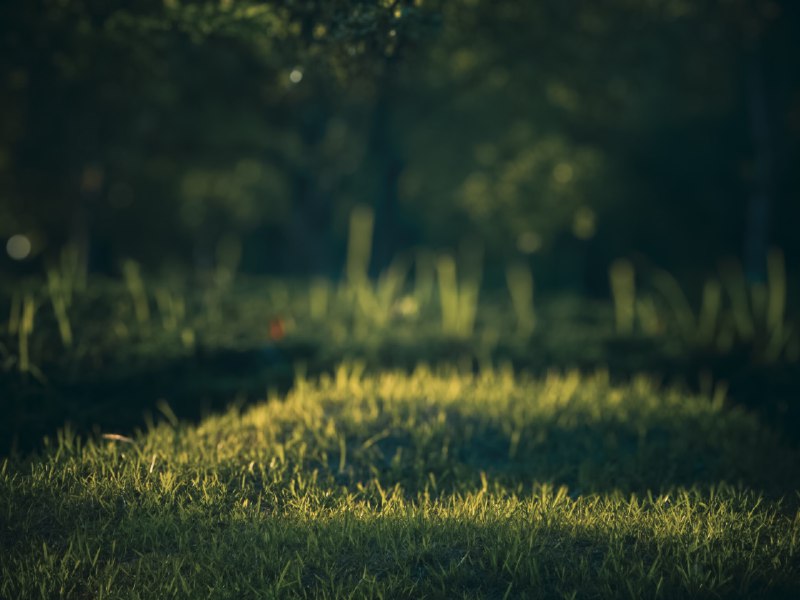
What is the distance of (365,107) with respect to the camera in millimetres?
12180

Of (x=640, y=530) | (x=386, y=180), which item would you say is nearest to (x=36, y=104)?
(x=386, y=180)

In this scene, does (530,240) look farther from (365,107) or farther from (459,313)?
(365,107)

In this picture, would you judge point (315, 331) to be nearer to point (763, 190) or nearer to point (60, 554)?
point (60, 554)

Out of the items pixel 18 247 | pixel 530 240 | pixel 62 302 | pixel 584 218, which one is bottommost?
pixel 62 302

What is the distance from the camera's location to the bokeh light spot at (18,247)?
14.5 metres

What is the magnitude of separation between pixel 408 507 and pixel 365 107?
999cm

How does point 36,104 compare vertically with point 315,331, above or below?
above

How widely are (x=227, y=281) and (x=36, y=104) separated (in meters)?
5.40

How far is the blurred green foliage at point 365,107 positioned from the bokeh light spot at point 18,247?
304mm

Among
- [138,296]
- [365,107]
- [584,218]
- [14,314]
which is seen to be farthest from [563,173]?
[14,314]

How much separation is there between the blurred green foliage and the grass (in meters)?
3.49

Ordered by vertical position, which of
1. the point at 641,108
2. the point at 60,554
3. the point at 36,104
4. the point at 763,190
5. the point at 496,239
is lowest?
the point at 60,554

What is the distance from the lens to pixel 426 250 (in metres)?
18.6

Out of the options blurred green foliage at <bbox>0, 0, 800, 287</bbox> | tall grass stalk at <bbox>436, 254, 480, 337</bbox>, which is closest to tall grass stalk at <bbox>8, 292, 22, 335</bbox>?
blurred green foliage at <bbox>0, 0, 800, 287</bbox>
